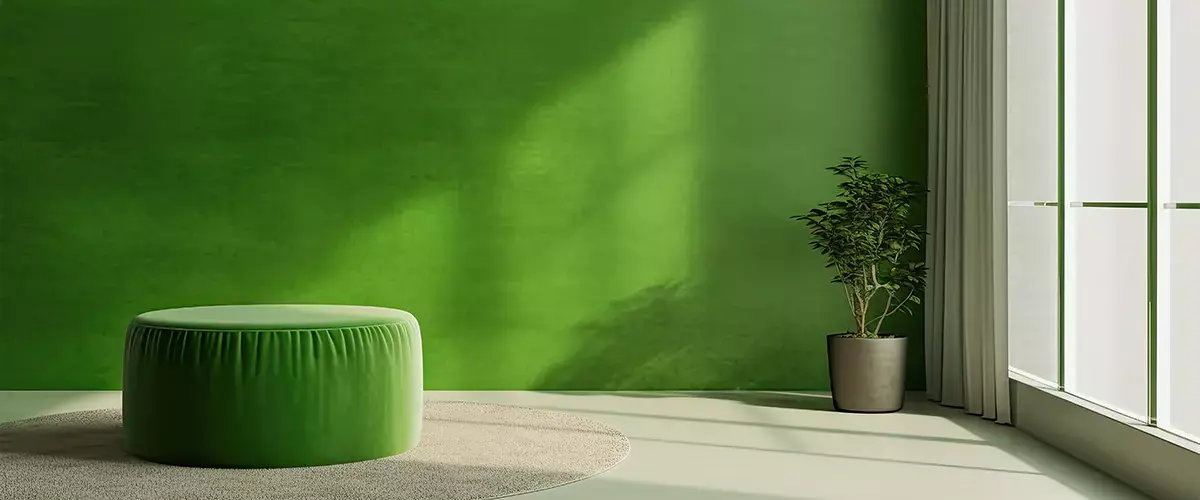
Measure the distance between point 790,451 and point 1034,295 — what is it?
1438 mm

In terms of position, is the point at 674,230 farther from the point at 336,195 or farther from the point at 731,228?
the point at 336,195

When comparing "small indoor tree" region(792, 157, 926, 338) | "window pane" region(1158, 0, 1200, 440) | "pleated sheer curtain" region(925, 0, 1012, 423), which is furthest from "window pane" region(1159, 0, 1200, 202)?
"small indoor tree" region(792, 157, 926, 338)

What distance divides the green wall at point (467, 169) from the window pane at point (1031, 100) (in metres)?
0.84

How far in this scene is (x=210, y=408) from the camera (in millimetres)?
3873

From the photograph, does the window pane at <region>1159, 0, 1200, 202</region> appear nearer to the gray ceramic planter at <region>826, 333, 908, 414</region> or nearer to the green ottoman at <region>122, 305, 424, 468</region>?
the gray ceramic planter at <region>826, 333, 908, 414</region>

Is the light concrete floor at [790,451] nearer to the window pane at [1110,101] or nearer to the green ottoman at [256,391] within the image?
the green ottoman at [256,391]

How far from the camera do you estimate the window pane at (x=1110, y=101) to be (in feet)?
16.2

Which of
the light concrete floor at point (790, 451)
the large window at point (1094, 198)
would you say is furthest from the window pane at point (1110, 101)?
the light concrete floor at point (790, 451)

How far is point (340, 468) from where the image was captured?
3924 millimetres

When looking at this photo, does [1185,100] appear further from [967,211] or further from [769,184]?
[769,184]

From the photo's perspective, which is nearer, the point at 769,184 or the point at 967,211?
the point at 967,211

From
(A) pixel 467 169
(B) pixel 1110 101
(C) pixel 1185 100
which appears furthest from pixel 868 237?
(A) pixel 467 169

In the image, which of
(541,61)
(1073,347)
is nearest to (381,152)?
(541,61)

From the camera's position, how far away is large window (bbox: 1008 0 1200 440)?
181 inches
